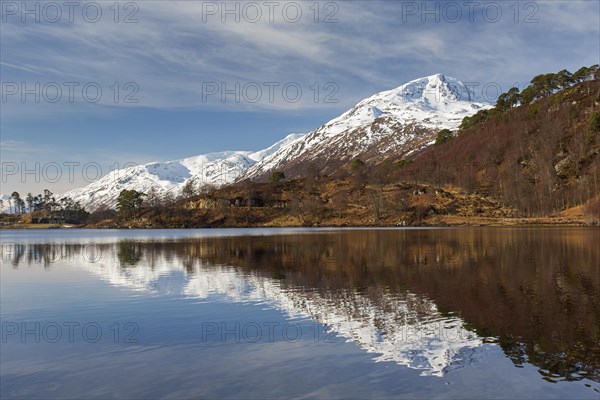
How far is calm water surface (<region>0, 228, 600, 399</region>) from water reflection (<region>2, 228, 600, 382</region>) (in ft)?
0.48

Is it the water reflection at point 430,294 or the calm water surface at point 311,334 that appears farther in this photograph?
the water reflection at point 430,294

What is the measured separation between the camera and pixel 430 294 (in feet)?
123

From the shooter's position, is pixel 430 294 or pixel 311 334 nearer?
pixel 311 334

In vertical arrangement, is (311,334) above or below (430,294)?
below

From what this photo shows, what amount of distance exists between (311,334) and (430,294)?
1421 centimetres

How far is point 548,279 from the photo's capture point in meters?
42.8

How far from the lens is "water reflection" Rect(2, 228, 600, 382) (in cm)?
2269

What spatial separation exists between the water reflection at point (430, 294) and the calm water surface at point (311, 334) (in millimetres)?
146

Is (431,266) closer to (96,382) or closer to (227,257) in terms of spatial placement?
(227,257)

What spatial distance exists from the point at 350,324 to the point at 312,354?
21.3 ft

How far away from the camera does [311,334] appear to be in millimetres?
26688

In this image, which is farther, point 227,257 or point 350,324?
point 227,257

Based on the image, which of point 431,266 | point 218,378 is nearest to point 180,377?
point 218,378

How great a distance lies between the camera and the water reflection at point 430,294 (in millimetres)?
22688
